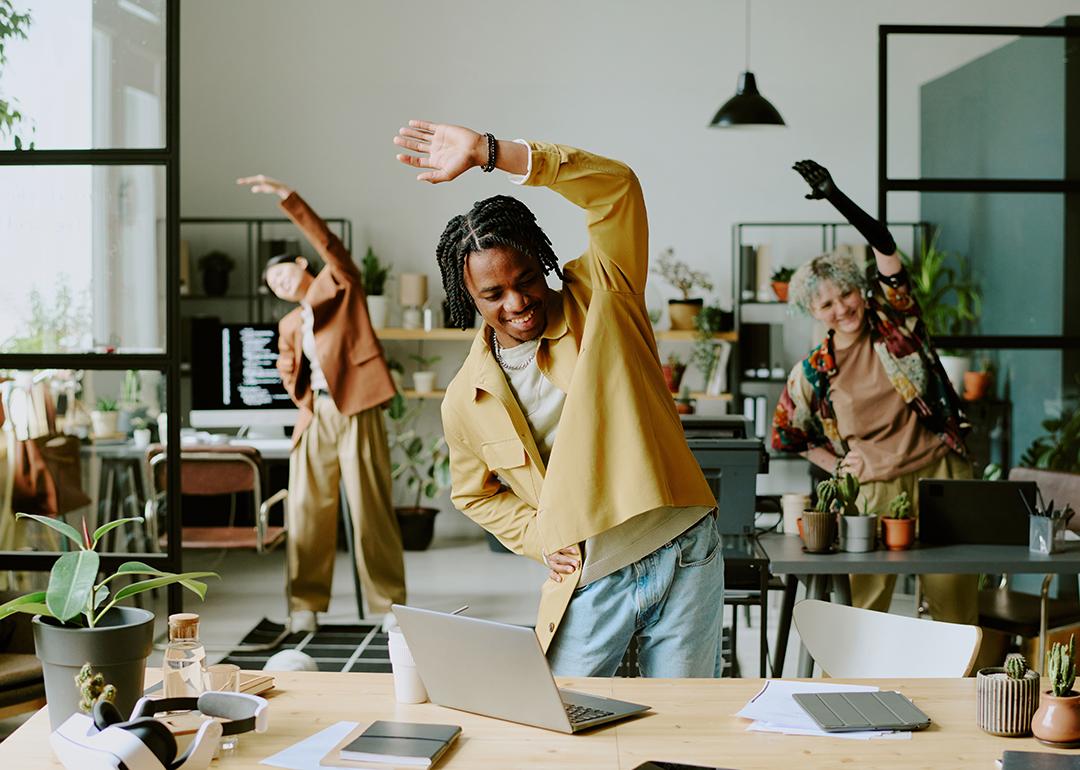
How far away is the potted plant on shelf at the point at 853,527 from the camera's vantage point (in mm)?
3785

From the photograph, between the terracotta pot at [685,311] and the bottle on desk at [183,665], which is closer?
the bottle on desk at [183,665]

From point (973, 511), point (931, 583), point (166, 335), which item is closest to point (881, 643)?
point (973, 511)

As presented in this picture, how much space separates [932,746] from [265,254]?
6.68 meters

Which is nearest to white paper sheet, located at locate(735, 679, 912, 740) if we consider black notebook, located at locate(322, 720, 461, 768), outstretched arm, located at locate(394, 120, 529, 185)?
black notebook, located at locate(322, 720, 461, 768)

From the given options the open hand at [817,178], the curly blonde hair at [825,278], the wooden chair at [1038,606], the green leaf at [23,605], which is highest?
the open hand at [817,178]

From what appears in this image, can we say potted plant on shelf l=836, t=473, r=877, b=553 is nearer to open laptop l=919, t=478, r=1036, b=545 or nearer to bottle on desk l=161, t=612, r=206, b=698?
open laptop l=919, t=478, r=1036, b=545

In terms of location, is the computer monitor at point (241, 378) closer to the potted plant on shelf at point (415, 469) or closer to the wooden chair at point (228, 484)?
the potted plant on shelf at point (415, 469)

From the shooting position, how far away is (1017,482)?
3.87 meters

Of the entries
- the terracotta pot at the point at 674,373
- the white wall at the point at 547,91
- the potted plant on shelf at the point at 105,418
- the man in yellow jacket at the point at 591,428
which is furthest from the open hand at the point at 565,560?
the white wall at the point at 547,91

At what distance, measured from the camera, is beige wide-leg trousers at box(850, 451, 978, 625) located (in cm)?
415

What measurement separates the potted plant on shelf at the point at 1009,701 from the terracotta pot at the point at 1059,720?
0.02 metres

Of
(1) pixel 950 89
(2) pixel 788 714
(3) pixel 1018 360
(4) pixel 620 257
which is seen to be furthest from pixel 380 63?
(2) pixel 788 714

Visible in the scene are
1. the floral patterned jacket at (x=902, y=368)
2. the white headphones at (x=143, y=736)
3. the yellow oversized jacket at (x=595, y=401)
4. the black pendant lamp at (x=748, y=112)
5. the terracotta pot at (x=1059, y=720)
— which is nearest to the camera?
the white headphones at (x=143, y=736)

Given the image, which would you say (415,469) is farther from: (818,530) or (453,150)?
(453,150)
